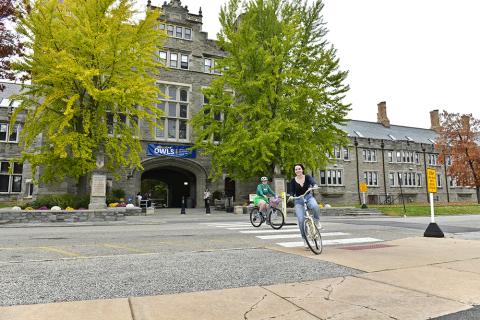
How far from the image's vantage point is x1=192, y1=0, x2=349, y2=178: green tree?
22000mm

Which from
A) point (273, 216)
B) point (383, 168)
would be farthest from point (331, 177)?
point (273, 216)

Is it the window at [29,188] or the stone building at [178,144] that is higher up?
the stone building at [178,144]

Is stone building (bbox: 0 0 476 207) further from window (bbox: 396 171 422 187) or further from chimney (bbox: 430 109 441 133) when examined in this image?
chimney (bbox: 430 109 441 133)

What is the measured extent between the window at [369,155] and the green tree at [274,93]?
22.2 meters

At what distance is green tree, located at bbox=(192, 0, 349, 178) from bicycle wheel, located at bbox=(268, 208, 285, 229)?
8.44 m

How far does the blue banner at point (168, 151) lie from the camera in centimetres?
2675

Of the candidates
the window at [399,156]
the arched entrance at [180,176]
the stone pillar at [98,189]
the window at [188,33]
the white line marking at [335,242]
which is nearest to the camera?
the white line marking at [335,242]

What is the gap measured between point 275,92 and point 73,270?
20.3 metres

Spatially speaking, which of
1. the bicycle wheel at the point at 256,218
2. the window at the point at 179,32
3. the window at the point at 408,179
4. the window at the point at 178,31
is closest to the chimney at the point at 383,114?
the window at the point at 408,179

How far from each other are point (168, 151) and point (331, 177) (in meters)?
24.3

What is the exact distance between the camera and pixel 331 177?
42.9 metres

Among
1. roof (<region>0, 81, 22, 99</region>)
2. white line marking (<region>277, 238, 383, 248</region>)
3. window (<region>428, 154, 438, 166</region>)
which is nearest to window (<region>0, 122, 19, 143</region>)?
roof (<region>0, 81, 22, 99</region>)

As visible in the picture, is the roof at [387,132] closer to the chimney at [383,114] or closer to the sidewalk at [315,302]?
the chimney at [383,114]

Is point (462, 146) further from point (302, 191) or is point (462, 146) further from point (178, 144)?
point (302, 191)
